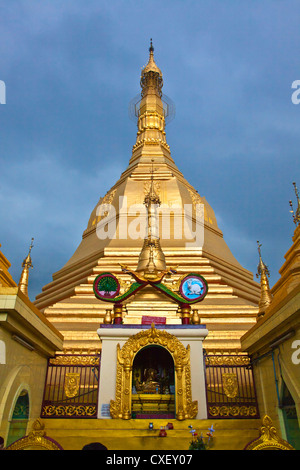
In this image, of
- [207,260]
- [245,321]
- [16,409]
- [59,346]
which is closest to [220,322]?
[245,321]

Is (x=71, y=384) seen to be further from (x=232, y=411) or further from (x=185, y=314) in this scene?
(x=232, y=411)

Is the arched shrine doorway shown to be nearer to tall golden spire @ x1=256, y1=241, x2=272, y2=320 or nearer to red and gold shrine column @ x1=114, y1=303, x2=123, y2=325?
red and gold shrine column @ x1=114, y1=303, x2=123, y2=325

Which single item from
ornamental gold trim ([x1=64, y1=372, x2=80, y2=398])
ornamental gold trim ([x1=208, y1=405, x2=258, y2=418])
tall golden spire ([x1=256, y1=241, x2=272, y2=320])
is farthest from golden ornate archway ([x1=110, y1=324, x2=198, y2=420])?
tall golden spire ([x1=256, y1=241, x2=272, y2=320])

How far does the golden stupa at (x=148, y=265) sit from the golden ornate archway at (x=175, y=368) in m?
1.23

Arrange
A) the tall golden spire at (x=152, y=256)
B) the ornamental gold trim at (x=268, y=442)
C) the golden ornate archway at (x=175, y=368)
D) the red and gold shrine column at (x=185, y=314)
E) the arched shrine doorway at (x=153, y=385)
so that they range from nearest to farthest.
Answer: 1. the ornamental gold trim at (x=268, y=442)
2. the golden ornate archway at (x=175, y=368)
3. the arched shrine doorway at (x=153, y=385)
4. the red and gold shrine column at (x=185, y=314)
5. the tall golden spire at (x=152, y=256)

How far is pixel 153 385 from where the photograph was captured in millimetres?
9055

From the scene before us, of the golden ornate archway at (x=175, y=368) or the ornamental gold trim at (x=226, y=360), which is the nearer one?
the golden ornate archway at (x=175, y=368)

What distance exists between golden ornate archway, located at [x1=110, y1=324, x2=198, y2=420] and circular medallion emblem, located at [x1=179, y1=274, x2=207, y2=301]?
4.41 ft

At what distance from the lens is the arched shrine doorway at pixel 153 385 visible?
344 inches

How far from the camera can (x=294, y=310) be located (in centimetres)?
618

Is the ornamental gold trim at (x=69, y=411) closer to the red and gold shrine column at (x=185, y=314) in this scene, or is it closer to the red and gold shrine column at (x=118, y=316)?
the red and gold shrine column at (x=118, y=316)

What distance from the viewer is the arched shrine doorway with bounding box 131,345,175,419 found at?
874 cm

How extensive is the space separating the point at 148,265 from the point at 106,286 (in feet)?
9.54

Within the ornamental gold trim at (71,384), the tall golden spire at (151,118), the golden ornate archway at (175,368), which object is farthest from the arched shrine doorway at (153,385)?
the tall golden spire at (151,118)
